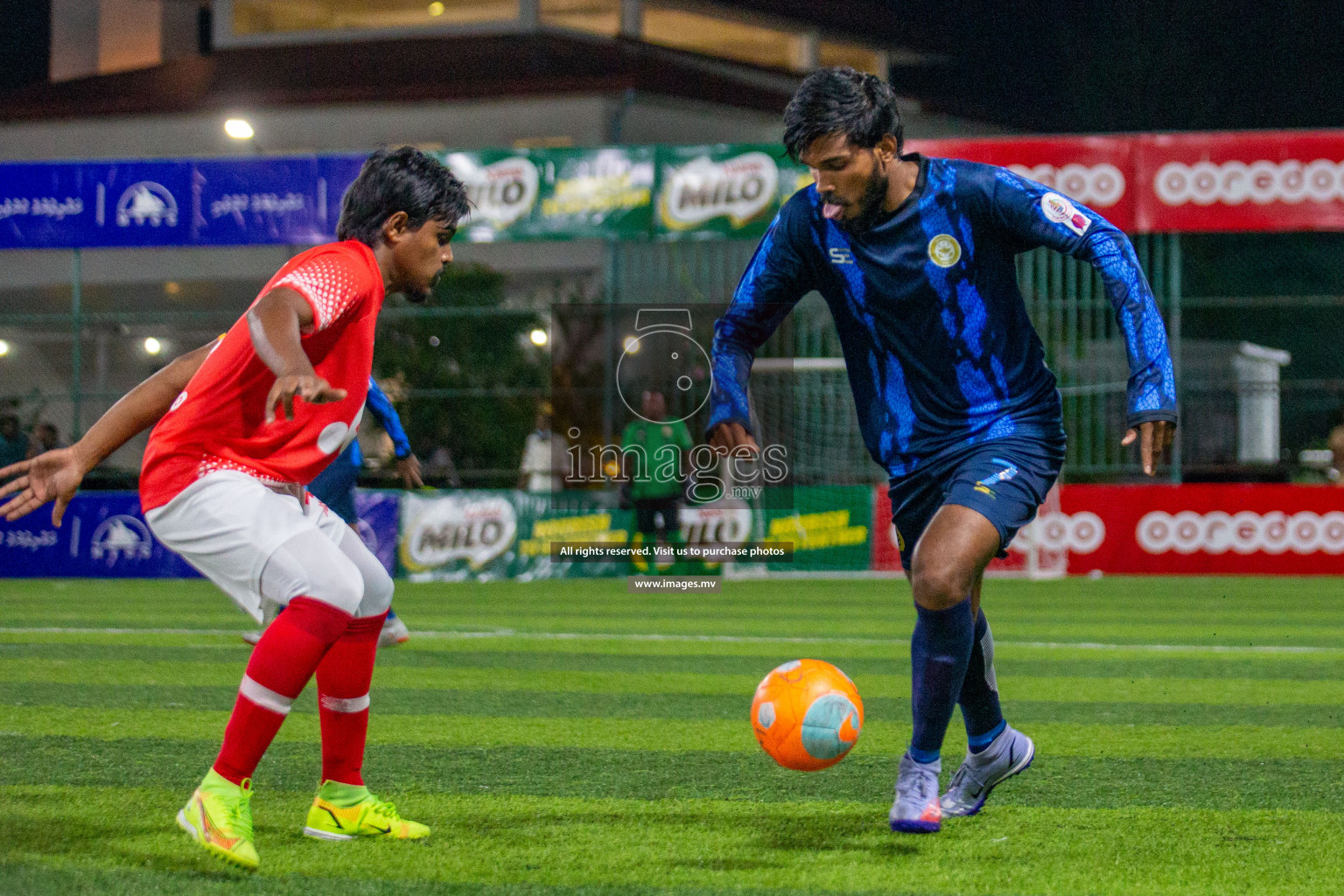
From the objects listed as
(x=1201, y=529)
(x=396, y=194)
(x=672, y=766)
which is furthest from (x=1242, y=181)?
(x=396, y=194)

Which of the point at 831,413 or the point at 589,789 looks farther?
the point at 831,413

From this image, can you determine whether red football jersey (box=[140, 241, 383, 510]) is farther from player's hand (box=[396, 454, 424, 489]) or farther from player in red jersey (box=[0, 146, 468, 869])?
player's hand (box=[396, 454, 424, 489])

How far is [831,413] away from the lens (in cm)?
1766

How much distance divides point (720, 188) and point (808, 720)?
12.6 meters

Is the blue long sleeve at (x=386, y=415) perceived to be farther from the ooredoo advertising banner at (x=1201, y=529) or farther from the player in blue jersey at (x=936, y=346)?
the ooredoo advertising banner at (x=1201, y=529)

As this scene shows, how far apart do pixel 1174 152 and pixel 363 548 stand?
14417 mm

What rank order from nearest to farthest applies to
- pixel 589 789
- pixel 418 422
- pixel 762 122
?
pixel 589 789, pixel 418 422, pixel 762 122

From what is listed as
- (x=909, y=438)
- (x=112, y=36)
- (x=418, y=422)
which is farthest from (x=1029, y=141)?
(x=112, y=36)

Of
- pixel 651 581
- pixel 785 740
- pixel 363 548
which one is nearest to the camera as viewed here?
pixel 363 548

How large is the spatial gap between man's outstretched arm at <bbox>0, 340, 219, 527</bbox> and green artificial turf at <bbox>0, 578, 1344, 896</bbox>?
2.90 feet

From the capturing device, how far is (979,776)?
432cm

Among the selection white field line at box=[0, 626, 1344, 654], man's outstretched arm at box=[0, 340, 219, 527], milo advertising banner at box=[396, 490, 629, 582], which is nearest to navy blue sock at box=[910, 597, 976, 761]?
man's outstretched arm at box=[0, 340, 219, 527]

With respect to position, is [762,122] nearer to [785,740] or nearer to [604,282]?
[604,282]

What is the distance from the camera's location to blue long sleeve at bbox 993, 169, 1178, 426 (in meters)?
3.83
